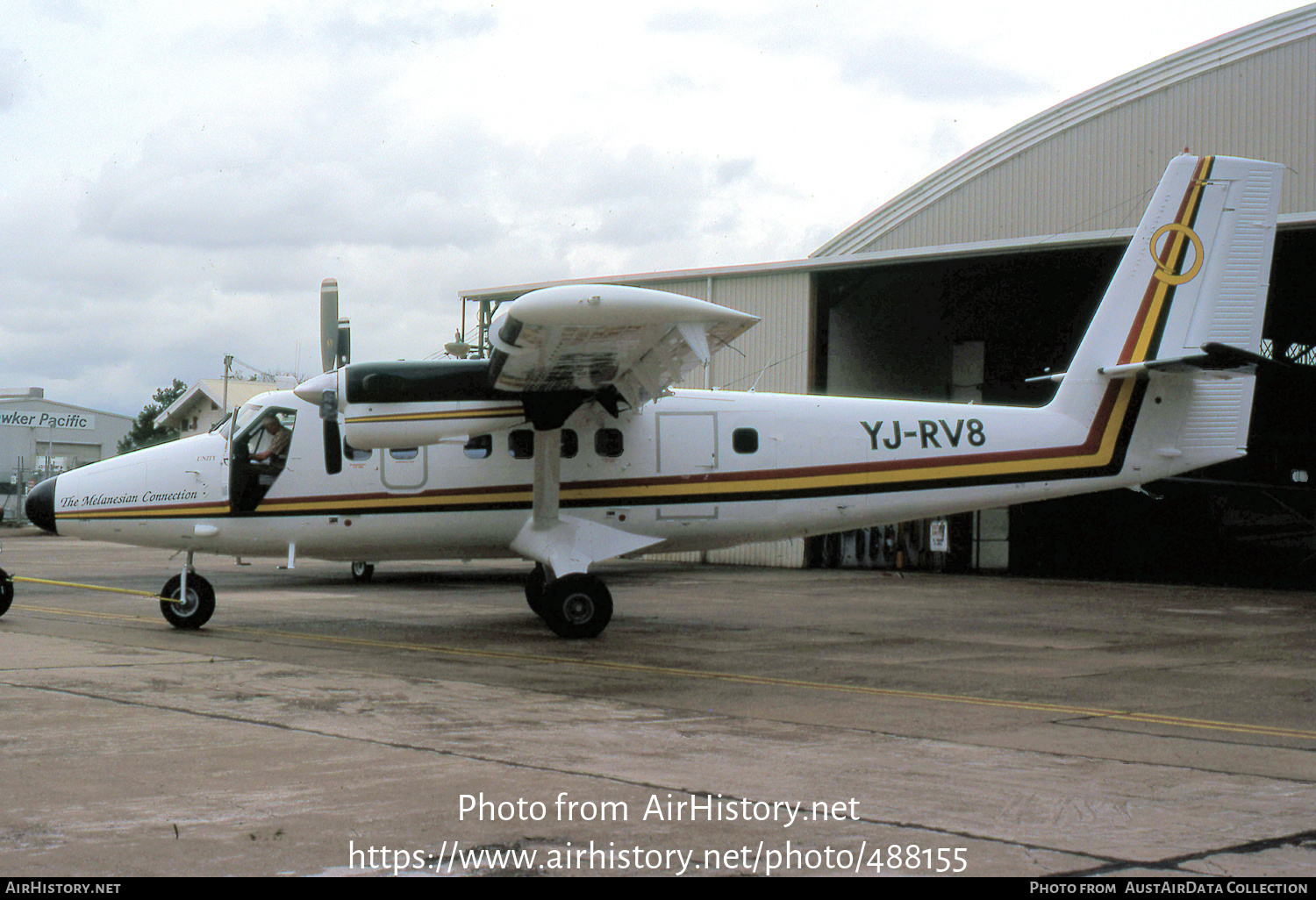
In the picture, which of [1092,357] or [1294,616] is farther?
[1294,616]

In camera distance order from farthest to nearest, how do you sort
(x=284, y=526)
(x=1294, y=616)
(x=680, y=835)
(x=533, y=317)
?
(x=1294, y=616) → (x=284, y=526) → (x=533, y=317) → (x=680, y=835)

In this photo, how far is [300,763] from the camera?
21.3 ft

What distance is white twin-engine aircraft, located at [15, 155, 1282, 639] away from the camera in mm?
13336

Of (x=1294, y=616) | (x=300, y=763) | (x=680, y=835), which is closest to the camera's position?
(x=680, y=835)

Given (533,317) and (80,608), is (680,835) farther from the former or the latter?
(80,608)

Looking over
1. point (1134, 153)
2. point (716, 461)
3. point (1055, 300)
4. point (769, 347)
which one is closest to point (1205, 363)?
point (716, 461)

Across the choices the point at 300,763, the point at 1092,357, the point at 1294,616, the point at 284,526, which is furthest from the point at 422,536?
the point at 1294,616

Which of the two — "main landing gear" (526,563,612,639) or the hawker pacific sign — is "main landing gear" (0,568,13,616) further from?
the hawker pacific sign

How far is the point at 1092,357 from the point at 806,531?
4042mm

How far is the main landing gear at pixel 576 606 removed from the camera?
12664mm

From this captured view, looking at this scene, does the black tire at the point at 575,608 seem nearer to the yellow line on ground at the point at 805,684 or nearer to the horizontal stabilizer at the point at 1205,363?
the yellow line on ground at the point at 805,684

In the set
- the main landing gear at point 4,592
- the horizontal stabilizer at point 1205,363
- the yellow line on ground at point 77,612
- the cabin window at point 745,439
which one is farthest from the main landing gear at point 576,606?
the main landing gear at point 4,592

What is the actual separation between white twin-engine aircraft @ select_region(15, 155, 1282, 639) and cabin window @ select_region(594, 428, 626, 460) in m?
0.02

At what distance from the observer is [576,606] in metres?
12.7
